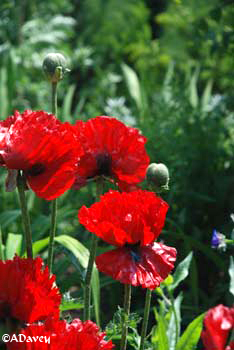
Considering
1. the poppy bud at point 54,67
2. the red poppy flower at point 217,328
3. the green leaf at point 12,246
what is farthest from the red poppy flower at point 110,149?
the green leaf at point 12,246

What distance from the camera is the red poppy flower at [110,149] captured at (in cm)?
119

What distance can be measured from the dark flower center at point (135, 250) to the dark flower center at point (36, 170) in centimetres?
17

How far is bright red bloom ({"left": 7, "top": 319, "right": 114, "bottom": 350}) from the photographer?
0.85 meters

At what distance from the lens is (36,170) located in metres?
1.09

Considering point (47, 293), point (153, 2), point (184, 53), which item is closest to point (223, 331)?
point (47, 293)

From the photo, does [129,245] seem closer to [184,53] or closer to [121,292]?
[121,292]

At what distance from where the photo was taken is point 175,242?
232cm

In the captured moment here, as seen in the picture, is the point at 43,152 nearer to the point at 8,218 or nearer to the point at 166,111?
the point at 8,218

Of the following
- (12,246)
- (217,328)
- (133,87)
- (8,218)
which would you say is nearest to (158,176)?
(217,328)

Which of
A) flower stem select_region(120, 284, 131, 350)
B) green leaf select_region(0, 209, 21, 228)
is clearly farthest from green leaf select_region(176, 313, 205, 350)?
green leaf select_region(0, 209, 21, 228)

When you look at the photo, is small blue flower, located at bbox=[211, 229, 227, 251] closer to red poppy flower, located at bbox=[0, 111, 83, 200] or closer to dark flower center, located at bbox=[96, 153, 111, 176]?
dark flower center, located at bbox=[96, 153, 111, 176]

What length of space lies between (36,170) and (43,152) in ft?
0.15

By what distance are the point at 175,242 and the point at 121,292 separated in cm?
25

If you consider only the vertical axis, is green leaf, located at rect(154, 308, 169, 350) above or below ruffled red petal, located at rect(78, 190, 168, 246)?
below
